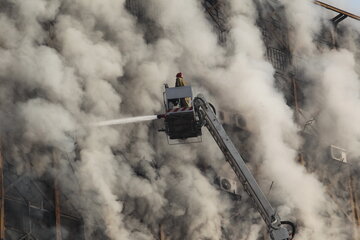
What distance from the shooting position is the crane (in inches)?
463

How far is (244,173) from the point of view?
1195 cm

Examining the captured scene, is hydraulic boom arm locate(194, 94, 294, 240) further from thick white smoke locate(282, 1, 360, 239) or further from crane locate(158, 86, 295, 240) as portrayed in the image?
thick white smoke locate(282, 1, 360, 239)

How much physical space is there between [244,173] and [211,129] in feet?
2.78

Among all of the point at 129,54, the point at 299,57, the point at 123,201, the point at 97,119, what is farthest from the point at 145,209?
the point at 299,57

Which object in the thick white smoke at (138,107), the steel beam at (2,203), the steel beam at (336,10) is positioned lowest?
the steel beam at (2,203)

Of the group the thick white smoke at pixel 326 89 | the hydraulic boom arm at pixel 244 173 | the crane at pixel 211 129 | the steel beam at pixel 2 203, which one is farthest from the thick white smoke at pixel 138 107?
the hydraulic boom arm at pixel 244 173

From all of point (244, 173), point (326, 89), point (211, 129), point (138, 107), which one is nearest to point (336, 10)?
point (326, 89)

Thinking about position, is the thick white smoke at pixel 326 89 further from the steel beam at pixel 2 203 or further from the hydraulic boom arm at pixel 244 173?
the steel beam at pixel 2 203

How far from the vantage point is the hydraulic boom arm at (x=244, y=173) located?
38.9 ft

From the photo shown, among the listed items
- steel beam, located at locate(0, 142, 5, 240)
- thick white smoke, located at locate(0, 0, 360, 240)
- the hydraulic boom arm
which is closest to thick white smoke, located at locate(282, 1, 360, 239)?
thick white smoke, located at locate(0, 0, 360, 240)

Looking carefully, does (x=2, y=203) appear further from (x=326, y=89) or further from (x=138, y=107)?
(x=326, y=89)

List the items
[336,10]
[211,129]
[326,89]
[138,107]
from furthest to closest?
[336,10] → [326,89] → [138,107] → [211,129]

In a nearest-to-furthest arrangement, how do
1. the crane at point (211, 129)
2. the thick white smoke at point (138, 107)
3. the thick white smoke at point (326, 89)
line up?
the crane at point (211, 129), the thick white smoke at point (138, 107), the thick white smoke at point (326, 89)

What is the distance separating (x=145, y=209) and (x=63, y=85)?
2520 millimetres
